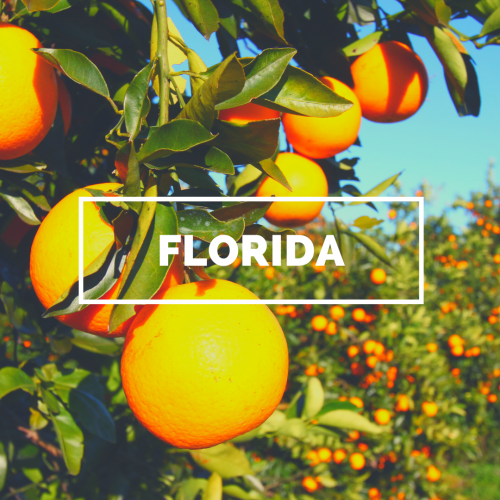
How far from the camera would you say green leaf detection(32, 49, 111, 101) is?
0.56 metres

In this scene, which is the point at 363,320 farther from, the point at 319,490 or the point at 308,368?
the point at 319,490

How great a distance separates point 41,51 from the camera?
0.55 m

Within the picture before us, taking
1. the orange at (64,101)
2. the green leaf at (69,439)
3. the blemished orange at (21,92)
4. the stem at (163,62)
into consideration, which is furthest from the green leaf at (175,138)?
the green leaf at (69,439)

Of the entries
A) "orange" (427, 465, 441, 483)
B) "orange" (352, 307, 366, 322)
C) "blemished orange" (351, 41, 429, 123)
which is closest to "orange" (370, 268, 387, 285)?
"orange" (352, 307, 366, 322)

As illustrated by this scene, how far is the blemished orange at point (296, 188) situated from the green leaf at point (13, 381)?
0.66 metres

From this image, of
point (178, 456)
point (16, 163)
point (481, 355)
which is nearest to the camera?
point (16, 163)

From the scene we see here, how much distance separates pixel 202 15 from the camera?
699mm

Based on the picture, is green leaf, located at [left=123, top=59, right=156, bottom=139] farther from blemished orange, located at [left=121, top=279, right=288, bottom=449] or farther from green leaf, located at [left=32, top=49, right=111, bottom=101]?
blemished orange, located at [left=121, top=279, right=288, bottom=449]

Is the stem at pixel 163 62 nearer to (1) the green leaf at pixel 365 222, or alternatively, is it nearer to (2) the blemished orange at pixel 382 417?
(1) the green leaf at pixel 365 222

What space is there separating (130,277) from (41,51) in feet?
1.08

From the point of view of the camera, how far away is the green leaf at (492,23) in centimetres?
85

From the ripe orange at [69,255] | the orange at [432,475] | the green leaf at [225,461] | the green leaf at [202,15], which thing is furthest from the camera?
the orange at [432,475]

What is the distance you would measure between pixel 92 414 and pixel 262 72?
80cm

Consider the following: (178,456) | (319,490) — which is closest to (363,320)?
(319,490)
